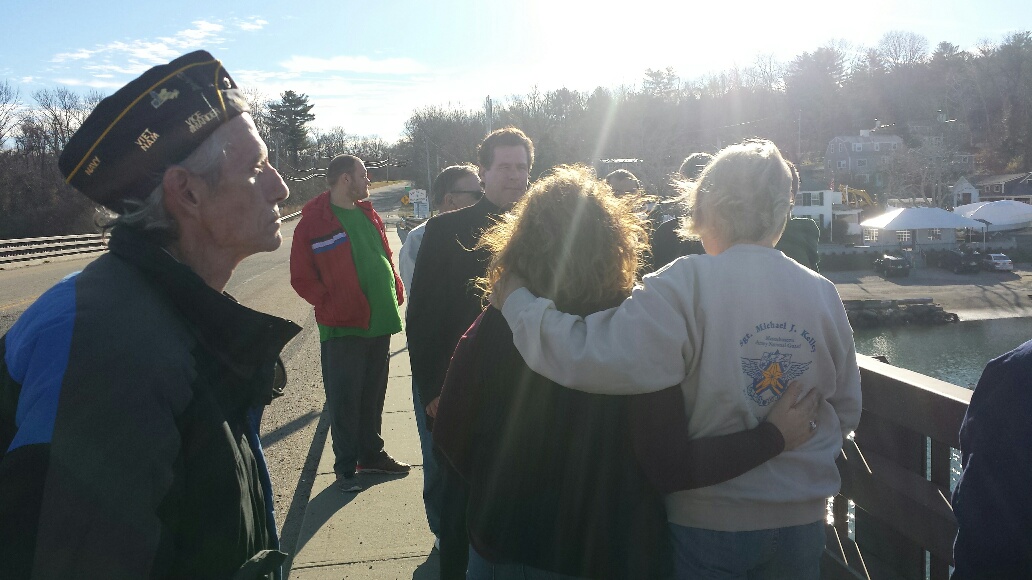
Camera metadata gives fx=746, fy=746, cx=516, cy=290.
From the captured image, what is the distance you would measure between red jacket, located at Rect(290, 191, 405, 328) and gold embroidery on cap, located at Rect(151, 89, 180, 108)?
368cm

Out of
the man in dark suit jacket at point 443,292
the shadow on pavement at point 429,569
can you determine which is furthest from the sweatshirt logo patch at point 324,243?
the shadow on pavement at point 429,569

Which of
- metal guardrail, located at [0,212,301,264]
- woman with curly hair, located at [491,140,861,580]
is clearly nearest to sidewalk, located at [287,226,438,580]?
woman with curly hair, located at [491,140,861,580]

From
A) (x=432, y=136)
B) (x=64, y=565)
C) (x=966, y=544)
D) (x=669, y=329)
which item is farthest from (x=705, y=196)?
(x=432, y=136)

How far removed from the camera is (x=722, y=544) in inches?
84.9

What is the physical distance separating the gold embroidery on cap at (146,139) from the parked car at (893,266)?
5009cm

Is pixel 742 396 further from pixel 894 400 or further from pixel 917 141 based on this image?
pixel 917 141

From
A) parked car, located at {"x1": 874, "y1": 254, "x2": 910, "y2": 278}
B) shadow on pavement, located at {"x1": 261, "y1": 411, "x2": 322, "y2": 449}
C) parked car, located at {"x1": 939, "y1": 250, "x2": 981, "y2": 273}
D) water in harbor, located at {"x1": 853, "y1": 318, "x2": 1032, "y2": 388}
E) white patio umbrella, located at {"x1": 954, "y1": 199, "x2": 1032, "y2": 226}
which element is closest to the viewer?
shadow on pavement, located at {"x1": 261, "y1": 411, "x2": 322, "y2": 449}

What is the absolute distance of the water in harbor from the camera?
97.5 ft

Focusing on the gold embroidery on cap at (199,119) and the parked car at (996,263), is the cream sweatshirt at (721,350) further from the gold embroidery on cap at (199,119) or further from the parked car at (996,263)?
the parked car at (996,263)

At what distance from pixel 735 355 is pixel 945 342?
1432 inches

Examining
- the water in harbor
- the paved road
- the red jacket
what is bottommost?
the water in harbor

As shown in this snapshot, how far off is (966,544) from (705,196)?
120 centimetres

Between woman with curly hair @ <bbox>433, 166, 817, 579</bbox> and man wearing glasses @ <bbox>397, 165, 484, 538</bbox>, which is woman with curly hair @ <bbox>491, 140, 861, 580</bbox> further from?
man wearing glasses @ <bbox>397, 165, 484, 538</bbox>

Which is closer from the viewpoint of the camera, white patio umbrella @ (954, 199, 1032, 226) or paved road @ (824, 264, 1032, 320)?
paved road @ (824, 264, 1032, 320)
